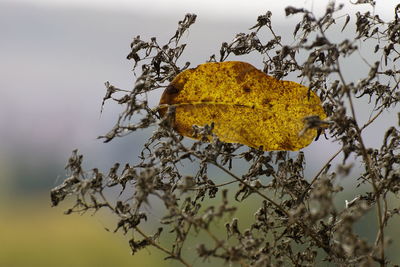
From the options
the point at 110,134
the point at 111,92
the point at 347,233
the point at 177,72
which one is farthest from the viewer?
the point at 177,72

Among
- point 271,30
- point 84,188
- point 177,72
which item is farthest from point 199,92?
point 84,188

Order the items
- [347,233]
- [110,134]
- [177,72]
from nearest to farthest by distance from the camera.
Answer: [347,233] < [110,134] < [177,72]

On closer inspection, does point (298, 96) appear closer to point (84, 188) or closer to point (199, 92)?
point (199, 92)
